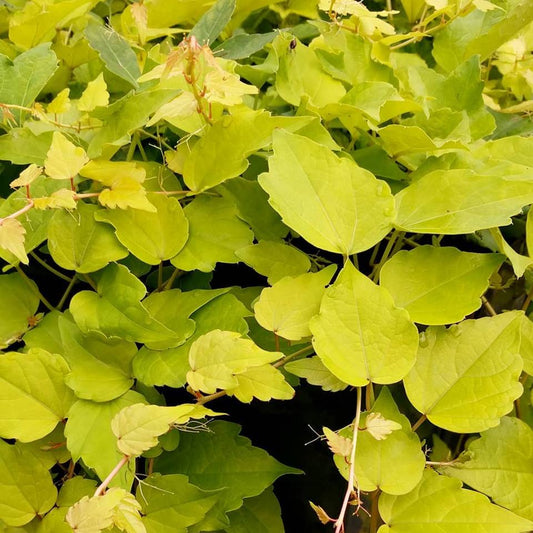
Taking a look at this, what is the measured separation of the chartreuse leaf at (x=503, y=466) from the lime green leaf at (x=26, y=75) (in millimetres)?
503

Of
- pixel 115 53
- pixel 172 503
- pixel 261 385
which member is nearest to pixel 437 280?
pixel 261 385

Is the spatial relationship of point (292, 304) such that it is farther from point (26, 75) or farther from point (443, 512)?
point (26, 75)

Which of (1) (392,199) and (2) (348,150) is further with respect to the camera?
(2) (348,150)

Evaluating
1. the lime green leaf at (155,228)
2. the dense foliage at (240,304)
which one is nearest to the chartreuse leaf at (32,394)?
the dense foliage at (240,304)

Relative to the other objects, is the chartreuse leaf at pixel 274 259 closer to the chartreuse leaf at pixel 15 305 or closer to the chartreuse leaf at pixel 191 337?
the chartreuse leaf at pixel 191 337

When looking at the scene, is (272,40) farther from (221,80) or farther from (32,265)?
(32,265)

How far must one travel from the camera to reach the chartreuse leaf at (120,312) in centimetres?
46

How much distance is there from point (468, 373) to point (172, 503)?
0.24m

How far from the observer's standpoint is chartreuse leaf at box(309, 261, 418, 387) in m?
0.43

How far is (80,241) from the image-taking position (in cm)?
51

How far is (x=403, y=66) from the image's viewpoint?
0.69 metres

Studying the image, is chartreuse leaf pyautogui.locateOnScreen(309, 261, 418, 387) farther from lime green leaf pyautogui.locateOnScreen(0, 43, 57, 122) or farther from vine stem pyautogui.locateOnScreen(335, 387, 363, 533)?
lime green leaf pyautogui.locateOnScreen(0, 43, 57, 122)

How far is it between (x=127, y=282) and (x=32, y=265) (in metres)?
0.15

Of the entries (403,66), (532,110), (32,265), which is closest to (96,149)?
(32,265)
